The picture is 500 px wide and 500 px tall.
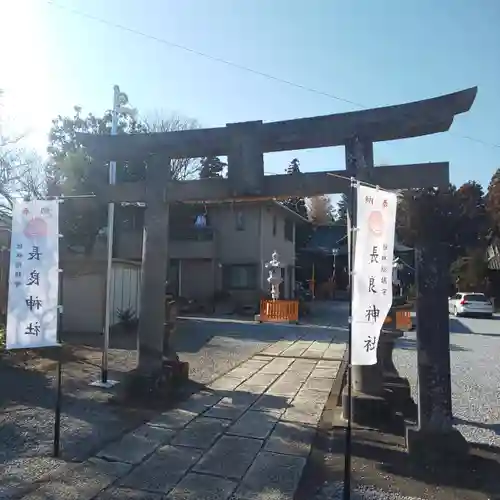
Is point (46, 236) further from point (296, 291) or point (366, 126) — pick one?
point (296, 291)

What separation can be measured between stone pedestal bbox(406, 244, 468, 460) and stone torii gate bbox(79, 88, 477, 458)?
128 cm

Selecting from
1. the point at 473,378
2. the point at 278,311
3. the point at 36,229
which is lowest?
the point at 473,378

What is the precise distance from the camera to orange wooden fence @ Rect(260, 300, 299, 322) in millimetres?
19353

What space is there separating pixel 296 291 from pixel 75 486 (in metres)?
27.3

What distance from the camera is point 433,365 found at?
14.8 ft

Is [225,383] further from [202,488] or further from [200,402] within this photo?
[202,488]

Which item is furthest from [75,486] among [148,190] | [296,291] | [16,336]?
[296,291]

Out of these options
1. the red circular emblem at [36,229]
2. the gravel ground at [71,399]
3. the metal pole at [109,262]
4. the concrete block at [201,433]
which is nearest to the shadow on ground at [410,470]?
the concrete block at [201,433]

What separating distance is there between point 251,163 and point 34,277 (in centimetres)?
286

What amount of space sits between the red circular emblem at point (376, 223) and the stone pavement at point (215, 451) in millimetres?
2234

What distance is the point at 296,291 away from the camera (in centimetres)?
3072

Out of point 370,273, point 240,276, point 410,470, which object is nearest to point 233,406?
point 410,470

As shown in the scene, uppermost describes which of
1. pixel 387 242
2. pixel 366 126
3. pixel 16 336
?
pixel 366 126

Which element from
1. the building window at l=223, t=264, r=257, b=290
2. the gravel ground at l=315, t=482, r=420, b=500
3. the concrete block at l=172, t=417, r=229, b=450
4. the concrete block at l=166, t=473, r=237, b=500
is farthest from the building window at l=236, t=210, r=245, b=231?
the gravel ground at l=315, t=482, r=420, b=500
